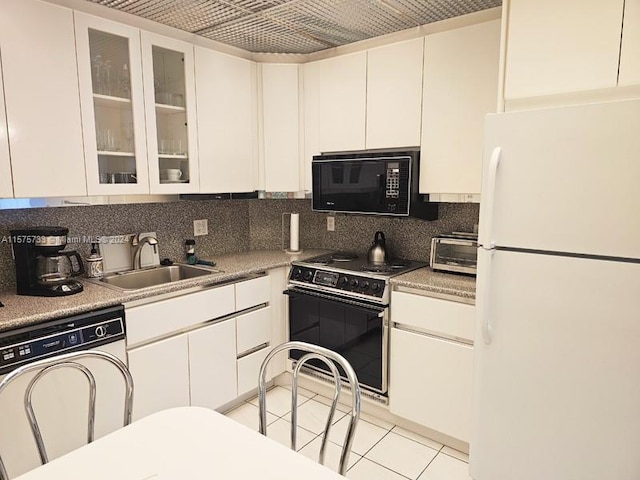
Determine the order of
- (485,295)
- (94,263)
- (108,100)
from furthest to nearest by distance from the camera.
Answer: (94,263)
(108,100)
(485,295)

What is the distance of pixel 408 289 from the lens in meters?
2.33

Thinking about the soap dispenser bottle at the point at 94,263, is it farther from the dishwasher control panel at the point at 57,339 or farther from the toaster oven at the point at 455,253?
the toaster oven at the point at 455,253

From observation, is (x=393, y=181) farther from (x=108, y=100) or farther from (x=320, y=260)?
(x=108, y=100)

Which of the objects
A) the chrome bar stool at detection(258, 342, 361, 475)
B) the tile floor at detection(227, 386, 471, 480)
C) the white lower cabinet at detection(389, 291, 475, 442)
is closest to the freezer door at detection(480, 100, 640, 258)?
the white lower cabinet at detection(389, 291, 475, 442)

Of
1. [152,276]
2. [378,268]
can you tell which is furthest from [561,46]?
[152,276]

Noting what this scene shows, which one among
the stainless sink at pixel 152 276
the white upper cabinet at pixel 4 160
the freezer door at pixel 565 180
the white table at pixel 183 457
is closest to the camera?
the white table at pixel 183 457

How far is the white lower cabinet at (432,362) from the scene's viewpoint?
2154 millimetres

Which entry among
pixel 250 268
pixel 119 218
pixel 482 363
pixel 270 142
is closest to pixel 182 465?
pixel 482 363

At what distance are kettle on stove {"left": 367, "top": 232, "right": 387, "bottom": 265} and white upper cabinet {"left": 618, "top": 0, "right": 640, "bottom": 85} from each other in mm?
1550

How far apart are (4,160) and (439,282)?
211cm

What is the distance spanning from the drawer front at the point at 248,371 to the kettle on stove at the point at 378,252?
93 cm

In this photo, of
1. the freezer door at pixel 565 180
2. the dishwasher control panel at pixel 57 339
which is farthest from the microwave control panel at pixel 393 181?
the dishwasher control panel at pixel 57 339

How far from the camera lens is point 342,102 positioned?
274 cm

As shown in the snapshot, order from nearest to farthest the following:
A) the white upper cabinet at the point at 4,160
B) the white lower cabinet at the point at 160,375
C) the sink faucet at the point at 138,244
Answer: the white upper cabinet at the point at 4,160
the white lower cabinet at the point at 160,375
the sink faucet at the point at 138,244
